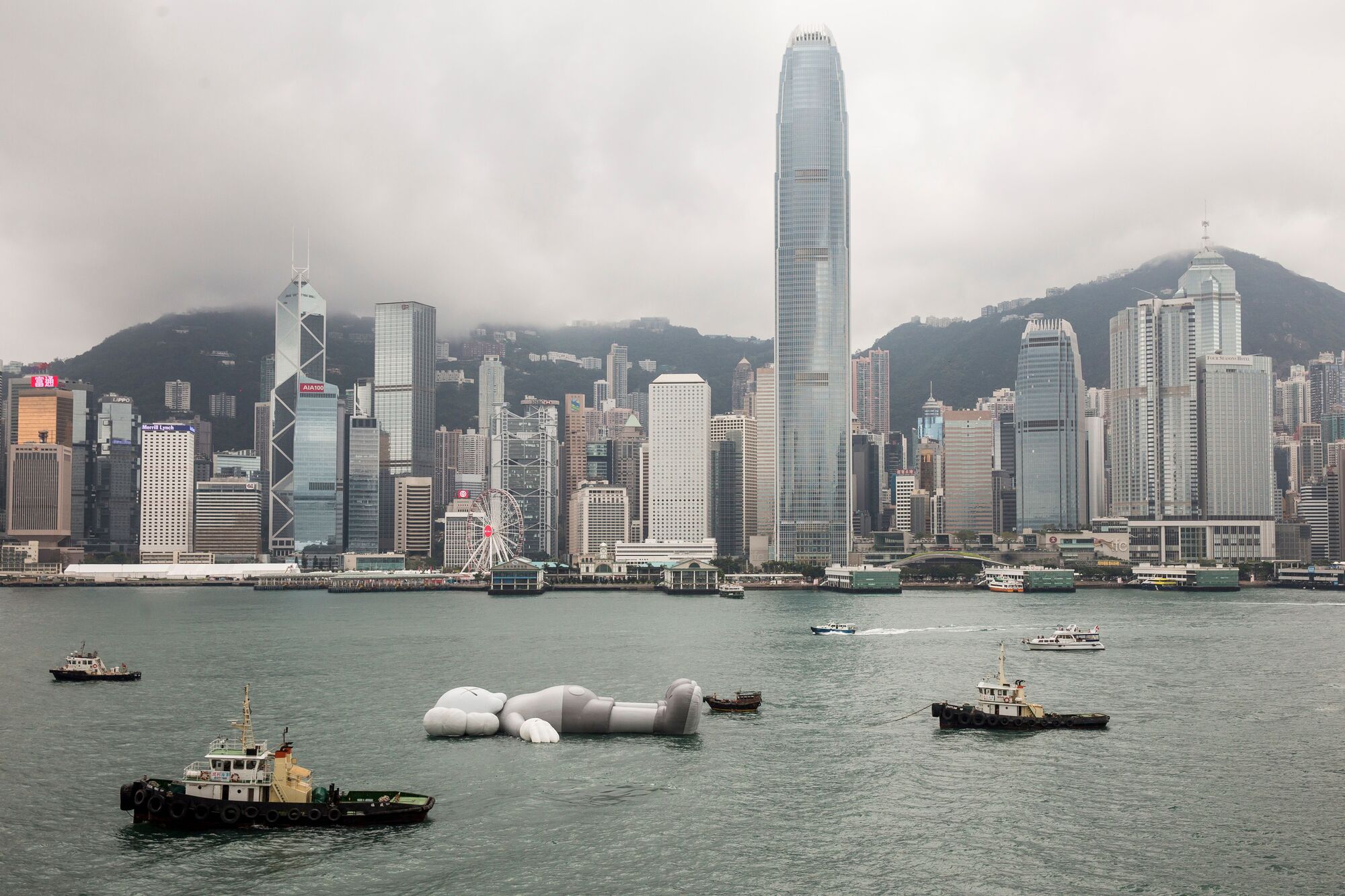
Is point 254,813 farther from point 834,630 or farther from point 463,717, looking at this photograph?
point 834,630

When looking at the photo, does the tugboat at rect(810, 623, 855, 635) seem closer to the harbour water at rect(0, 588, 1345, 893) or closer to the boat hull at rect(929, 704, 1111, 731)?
the harbour water at rect(0, 588, 1345, 893)

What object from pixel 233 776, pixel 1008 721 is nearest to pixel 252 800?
pixel 233 776

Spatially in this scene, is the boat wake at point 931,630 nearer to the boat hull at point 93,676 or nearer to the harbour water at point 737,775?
the harbour water at point 737,775

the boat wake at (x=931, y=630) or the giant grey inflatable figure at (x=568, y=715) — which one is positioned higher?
the giant grey inflatable figure at (x=568, y=715)

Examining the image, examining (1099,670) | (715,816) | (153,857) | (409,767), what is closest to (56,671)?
(409,767)

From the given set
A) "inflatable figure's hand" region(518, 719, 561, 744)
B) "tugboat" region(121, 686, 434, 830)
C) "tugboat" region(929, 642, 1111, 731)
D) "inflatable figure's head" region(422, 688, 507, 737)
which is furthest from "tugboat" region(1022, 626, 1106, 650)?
"tugboat" region(121, 686, 434, 830)

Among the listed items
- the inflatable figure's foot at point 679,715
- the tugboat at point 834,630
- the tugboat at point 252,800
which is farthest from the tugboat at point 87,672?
the tugboat at point 834,630
